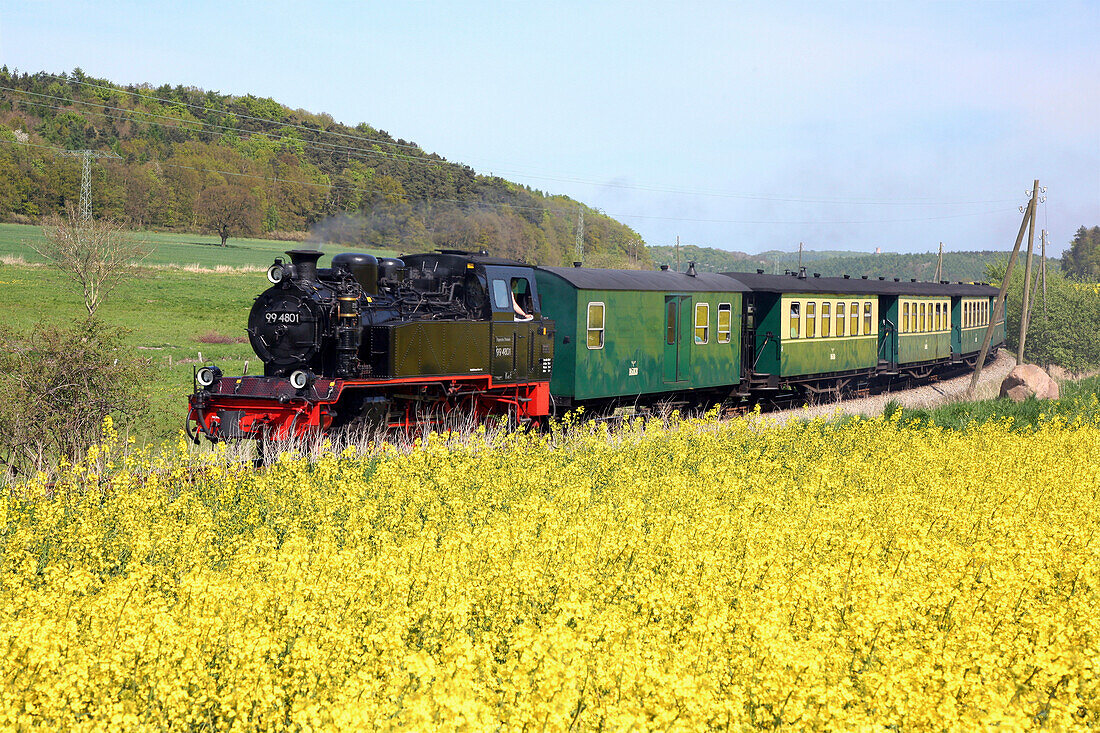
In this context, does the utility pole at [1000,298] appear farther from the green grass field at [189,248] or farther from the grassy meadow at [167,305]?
the green grass field at [189,248]

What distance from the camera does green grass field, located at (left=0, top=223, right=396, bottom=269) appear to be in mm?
47938

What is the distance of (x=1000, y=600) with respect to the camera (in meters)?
6.13

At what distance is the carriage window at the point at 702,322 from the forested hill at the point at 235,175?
118ft

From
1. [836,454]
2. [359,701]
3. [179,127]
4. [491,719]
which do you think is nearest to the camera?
[491,719]

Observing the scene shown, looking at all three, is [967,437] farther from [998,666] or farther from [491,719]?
[491,719]

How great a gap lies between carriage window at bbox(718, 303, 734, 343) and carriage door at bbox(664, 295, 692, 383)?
136 centimetres

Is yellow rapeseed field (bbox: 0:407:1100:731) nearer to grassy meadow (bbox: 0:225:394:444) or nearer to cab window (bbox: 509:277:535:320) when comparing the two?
cab window (bbox: 509:277:535:320)

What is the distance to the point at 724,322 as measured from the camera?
2033 cm

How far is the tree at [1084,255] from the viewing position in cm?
12888

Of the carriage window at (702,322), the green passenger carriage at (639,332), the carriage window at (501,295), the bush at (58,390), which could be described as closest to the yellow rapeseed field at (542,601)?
the bush at (58,390)

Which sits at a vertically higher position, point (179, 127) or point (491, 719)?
point (179, 127)

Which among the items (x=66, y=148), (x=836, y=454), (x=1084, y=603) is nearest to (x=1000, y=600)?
(x=1084, y=603)

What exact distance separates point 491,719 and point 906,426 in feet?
44.4

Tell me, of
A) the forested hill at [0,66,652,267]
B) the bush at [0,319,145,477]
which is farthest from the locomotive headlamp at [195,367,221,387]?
the forested hill at [0,66,652,267]
